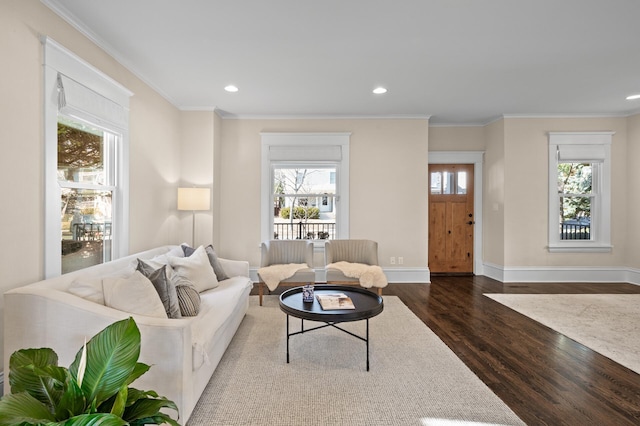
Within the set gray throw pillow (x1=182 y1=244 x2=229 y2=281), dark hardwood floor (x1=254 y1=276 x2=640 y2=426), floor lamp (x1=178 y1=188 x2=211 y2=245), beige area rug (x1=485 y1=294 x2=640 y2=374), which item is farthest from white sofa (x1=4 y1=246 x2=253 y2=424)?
beige area rug (x1=485 y1=294 x2=640 y2=374)

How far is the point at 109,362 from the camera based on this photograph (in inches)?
44.4

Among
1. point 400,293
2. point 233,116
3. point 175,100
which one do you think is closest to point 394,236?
point 400,293

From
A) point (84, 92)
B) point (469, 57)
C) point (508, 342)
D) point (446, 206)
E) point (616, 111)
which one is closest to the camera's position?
point (84, 92)

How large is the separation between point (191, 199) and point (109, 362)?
141 inches

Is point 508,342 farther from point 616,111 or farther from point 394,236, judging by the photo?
point 616,111

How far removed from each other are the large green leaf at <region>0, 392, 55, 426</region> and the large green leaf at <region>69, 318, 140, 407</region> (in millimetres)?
113

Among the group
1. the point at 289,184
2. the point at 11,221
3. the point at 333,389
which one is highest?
the point at 289,184

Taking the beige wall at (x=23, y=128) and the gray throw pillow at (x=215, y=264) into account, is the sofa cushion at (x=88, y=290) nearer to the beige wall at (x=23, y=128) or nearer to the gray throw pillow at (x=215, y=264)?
the beige wall at (x=23, y=128)

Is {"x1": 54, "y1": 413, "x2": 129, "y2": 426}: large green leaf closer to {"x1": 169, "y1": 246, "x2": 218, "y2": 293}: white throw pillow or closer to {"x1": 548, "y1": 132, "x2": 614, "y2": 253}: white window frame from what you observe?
{"x1": 169, "y1": 246, "x2": 218, "y2": 293}: white throw pillow

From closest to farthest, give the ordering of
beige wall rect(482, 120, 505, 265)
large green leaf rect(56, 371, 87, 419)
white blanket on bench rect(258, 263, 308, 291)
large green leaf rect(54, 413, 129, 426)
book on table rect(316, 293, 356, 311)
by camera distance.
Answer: large green leaf rect(54, 413, 129, 426) < large green leaf rect(56, 371, 87, 419) < book on table rect(316, 293, 356, 311) < white blanket on bench rect(258, 263, 308, 291) < beige wall rect(482, 120, 505, 265)

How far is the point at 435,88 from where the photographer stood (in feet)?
13.9

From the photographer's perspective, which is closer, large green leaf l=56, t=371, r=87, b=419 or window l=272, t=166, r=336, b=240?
large green leaf l=56, t=371, r=87, b=419

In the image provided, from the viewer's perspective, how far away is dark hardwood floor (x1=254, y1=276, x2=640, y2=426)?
82.0 inches

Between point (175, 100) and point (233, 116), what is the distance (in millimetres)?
965
